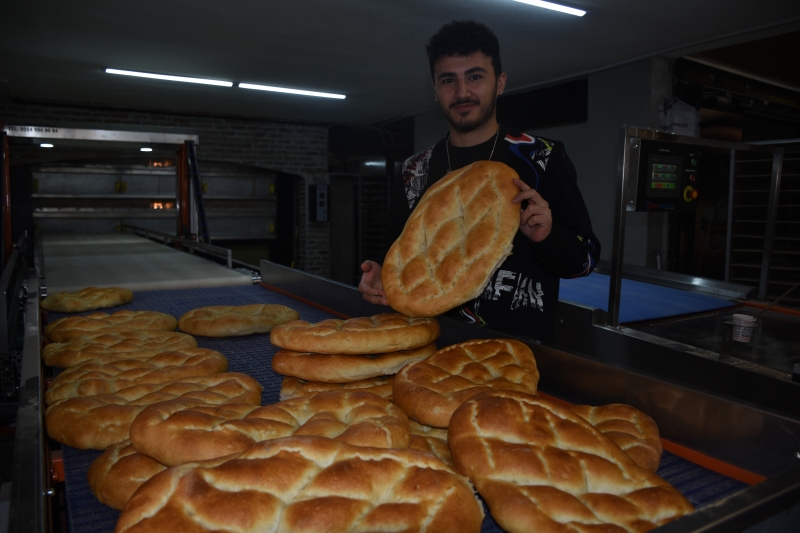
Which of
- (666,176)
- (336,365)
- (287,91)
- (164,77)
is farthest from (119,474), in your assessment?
(287,91)

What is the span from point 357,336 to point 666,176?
2.02 m

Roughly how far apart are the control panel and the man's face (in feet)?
2.83

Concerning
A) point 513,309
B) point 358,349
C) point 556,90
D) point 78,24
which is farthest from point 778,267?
point 78,24

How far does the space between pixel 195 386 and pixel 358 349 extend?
1.29 ft

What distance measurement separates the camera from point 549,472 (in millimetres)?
809

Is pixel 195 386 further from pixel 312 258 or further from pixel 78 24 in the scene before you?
pixel 312 258

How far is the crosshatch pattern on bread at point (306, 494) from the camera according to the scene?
656 mm

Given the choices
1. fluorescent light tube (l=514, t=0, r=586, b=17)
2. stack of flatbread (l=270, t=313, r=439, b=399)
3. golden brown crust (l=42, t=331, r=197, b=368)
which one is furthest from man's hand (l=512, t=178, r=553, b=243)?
fluorescent light tube (l=514, t=0, r=586, b=17)

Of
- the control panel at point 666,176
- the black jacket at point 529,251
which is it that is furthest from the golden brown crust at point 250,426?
the control panel at point 666,176

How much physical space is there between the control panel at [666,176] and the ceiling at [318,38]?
7.78ft

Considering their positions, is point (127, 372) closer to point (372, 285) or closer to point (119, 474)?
point (119, 474)

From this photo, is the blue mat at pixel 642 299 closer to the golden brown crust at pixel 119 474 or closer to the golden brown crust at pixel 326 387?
the golden brown crust at pixel 326 387

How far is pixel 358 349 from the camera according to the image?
1.35m

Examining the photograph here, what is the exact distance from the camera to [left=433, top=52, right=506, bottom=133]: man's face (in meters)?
2.10
